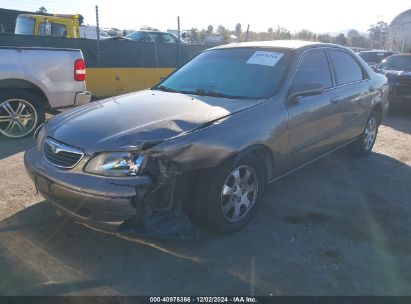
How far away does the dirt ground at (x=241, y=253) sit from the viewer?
2.93 meters

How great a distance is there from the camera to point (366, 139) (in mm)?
6016

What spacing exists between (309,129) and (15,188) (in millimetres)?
3294

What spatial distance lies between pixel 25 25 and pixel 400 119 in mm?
10883

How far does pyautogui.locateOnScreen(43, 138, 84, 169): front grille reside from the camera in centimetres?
318

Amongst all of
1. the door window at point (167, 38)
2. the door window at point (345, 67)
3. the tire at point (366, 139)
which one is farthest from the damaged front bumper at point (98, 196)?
the door window at point (167, 38)

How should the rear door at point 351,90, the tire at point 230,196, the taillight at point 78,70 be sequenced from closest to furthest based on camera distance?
the tire at point 230,196 < the rear door at point 351,90 < the taillight at point 78,70

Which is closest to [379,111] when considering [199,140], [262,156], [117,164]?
[262,156]

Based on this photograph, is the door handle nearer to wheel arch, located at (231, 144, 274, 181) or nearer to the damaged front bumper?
wheel arch, located at (231, 144, 274, 181)

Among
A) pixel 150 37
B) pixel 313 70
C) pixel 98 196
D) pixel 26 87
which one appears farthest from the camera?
pixel 150 37

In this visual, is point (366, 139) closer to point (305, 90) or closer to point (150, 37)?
point (305, 90)

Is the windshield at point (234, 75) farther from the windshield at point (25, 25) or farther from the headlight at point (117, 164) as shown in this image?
the windshield at point (25, 25)

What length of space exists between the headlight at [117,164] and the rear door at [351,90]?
2.88 metres

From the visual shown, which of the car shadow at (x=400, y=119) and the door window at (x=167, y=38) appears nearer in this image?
the car shadow at (x=400, y=119)

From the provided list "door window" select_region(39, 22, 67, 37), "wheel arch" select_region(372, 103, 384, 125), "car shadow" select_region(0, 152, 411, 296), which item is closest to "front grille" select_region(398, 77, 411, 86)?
"wheel arch" select_region(372, 103, 384, 125)
